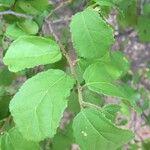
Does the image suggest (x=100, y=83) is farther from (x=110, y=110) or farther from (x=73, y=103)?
(x=73, y=103)

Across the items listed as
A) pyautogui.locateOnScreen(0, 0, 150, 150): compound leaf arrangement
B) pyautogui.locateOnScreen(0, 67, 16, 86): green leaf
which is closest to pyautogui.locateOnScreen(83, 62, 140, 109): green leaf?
pyautogui.locateOnScreen(0, 0, 150, 150): compound leaf arrangement

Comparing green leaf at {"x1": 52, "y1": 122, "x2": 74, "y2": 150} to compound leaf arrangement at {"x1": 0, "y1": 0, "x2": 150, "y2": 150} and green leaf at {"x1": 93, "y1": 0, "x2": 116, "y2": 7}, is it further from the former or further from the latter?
green leaf at {"x1": 93, "y1": 0, "x2": 116, "y2": 7}

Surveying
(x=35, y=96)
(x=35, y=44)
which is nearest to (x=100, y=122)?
(x=35, y=96)

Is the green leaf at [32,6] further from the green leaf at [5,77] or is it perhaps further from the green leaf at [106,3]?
the green leaf at [5,77]

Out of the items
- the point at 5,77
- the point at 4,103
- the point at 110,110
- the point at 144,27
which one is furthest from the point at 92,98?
the point at 144,27

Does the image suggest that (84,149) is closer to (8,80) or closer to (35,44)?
(35,44)

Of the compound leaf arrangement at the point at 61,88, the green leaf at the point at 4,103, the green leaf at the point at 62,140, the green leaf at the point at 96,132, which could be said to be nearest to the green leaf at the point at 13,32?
the compound leaf arrangement at the point at 61,88
